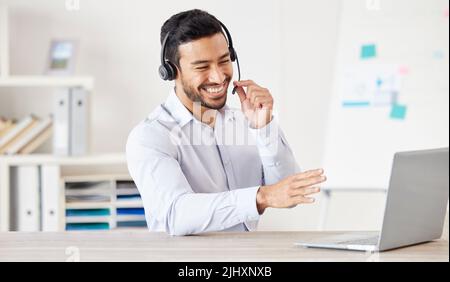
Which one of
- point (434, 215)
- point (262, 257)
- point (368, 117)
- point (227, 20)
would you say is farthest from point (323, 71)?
point (262, 257)

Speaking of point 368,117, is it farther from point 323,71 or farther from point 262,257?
point 262,257

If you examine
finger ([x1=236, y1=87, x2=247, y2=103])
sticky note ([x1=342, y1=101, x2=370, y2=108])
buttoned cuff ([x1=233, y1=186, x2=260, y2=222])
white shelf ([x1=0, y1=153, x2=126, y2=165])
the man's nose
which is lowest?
white shelf ([x1=0, y1=153, x2=126, y2=165])

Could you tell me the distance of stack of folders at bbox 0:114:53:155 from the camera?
3.21 m

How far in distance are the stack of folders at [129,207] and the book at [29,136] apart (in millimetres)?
383

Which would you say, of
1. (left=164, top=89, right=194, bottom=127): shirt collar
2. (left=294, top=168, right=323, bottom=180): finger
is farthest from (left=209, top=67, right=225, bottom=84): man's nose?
(left=294, top=168, right=323, bottom=180): finger

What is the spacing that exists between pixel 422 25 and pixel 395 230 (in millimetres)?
2099

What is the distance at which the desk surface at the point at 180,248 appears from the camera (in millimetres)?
1275

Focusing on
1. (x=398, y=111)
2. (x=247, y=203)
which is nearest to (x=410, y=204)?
(x=247, y=203)

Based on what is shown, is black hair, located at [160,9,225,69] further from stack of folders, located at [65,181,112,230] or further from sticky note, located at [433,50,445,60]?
sticky note, located at [433,50,445,60]

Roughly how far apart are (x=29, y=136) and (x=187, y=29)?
1.56 meters

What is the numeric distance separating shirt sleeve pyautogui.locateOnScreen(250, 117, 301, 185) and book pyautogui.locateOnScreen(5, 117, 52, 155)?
1587mm

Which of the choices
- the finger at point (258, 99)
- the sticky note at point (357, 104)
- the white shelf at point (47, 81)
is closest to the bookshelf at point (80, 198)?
the white shelf at point (47, 81)

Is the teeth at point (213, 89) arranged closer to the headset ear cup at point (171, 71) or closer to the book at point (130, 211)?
the headset ear cup at point (171, 71)

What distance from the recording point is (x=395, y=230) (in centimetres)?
133
